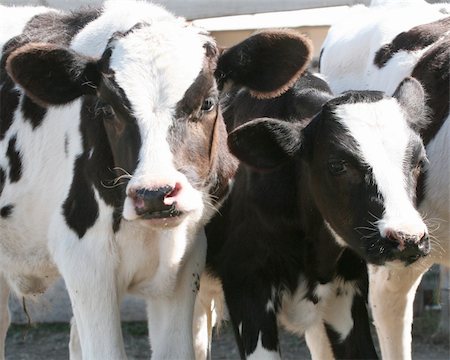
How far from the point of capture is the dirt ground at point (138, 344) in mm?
9234

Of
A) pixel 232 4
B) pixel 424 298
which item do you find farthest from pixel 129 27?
pixel 424 298

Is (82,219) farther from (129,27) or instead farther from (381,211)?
(381,211)

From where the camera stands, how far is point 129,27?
5793mm

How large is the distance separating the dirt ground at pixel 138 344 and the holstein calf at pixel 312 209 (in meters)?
2.79

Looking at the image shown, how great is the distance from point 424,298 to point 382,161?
4.93m

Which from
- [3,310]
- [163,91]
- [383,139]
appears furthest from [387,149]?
[3,310]

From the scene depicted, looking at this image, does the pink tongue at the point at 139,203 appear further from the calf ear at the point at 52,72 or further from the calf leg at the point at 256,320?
the calf leg at the point at 256,320

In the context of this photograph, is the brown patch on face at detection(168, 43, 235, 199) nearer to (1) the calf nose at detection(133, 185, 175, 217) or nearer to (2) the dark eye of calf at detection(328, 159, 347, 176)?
(1) the calf nose at detection(133, 185, 175, 217)

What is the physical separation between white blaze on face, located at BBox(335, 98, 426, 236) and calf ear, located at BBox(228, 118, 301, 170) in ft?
0.87

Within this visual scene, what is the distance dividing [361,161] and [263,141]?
21.2 inches

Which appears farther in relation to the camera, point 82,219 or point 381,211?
point 82,219

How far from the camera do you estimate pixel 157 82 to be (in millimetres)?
5348

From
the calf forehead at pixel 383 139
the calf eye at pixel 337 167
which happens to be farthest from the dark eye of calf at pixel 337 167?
the calf forehead at pixel 383 139

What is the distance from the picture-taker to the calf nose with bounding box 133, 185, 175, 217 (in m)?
4.88
